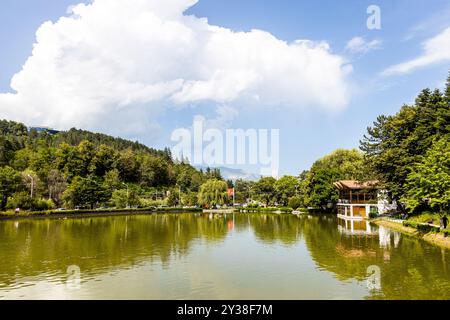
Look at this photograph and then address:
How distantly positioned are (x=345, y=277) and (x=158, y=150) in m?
152

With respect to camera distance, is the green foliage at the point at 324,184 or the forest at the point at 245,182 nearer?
the forest at the point at 245,182

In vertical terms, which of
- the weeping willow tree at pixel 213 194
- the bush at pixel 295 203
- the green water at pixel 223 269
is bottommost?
the green water at pixel 223 269

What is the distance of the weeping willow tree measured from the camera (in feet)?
270

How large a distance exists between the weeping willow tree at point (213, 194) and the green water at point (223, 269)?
53.5 meters

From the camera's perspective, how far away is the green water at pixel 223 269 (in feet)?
44.8

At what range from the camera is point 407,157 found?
3597 cm

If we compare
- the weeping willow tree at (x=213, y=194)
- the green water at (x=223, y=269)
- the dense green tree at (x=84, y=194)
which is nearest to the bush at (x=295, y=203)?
the weeping willow tree at (x=213, y=194)

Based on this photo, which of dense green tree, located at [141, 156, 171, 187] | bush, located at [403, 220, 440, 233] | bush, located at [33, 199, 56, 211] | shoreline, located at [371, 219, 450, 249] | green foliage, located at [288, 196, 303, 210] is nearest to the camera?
shoreline, located at [371, 219, 450, 249]

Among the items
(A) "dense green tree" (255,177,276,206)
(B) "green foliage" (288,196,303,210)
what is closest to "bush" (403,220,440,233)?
(B) "green foliage" (288,196,303,210)

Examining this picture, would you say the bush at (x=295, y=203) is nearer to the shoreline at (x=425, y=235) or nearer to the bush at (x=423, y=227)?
the shoreline at (x=425, y=235)

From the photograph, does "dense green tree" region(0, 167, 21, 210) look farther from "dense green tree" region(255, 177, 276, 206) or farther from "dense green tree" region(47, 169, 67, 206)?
"dense green tree" region(255, 177, 276, 206)

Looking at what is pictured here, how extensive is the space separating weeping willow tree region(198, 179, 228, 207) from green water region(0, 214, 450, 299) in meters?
53.5
